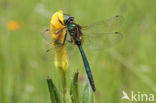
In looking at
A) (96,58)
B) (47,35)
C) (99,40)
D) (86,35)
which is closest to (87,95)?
(47,35)

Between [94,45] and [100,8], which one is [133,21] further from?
[94,45]

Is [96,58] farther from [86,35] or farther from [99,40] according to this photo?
[86,35]

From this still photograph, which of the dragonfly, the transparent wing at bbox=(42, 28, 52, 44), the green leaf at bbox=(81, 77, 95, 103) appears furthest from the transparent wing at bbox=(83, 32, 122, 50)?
the green leaf at bbox=(81, 77, 95, 103)

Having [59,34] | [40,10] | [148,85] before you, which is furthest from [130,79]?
[59,34]

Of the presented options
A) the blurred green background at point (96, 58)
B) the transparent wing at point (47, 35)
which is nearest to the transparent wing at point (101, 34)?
the transparent wing at point (47, 35)

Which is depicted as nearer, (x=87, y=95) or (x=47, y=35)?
(x=87, y=95)
